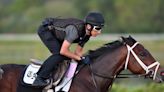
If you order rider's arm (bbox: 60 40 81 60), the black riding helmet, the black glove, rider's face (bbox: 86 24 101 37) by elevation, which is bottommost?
the black glove

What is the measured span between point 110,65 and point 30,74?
1172 millimetres

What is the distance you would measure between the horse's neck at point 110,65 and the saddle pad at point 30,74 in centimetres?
86

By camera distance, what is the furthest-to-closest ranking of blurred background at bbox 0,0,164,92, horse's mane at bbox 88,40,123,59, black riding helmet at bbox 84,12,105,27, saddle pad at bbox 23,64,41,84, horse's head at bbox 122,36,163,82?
blurred background at bbox 0,0,164,92
horse's mane at bbox 88,40,123,59
horse's head at bbox 122,36,163,82
saddle pad at bbox 23,64,41,84
black riding helmet at bbox 84,12,105,27

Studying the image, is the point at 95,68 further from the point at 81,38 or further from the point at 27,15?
the point at 27,15

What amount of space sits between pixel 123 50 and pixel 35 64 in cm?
129

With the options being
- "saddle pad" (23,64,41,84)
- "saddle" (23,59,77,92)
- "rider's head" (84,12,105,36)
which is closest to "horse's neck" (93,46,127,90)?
"saddle" (23,59,77,92)

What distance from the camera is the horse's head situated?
33.0ft

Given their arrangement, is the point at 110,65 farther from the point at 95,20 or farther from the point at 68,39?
the point at 68,39

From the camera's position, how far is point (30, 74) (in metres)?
10.0

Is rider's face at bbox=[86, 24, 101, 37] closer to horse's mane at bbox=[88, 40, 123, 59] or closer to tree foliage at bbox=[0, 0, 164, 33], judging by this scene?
horse's mane at bbox=[88, 40, 123, 59]

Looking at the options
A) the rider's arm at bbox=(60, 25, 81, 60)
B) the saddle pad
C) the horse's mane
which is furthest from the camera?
the horse's mane

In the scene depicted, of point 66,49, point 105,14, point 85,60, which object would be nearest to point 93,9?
point 105,14

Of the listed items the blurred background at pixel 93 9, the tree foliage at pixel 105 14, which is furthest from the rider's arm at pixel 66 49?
the tree foliage at pixel 105 14

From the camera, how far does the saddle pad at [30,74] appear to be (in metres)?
9.95
